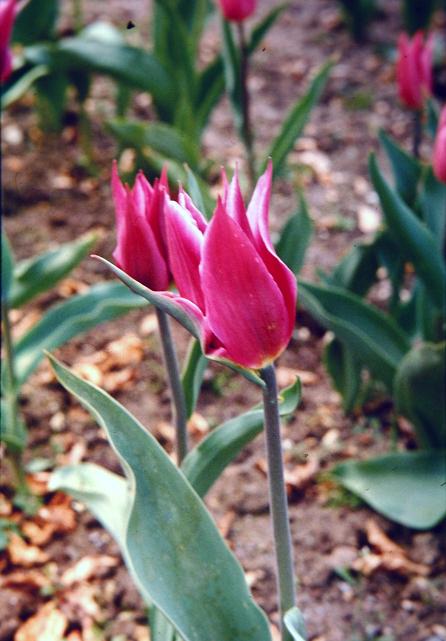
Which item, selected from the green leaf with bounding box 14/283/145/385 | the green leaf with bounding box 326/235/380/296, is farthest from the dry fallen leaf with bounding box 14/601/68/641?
the green leaf with bounding box 326/235/380/296

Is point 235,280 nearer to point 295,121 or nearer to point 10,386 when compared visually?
point 10,386

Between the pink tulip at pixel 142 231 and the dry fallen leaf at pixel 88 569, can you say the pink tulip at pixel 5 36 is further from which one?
the dry fallen leaf at pixel 88 569

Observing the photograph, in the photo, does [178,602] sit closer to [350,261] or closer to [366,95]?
[350,261]

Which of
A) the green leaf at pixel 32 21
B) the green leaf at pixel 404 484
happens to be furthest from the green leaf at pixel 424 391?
the green leaf at pixel 32 21

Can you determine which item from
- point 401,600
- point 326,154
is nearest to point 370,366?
point 401,600

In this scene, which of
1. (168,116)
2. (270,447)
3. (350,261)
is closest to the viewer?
(270,447)

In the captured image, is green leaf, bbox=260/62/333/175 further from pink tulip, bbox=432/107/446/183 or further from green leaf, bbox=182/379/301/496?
green leaf, bbox=182/379/301/496

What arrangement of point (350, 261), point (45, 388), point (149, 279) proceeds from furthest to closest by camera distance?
point (45, 388) → point (350, 261) → point (149, 279)
